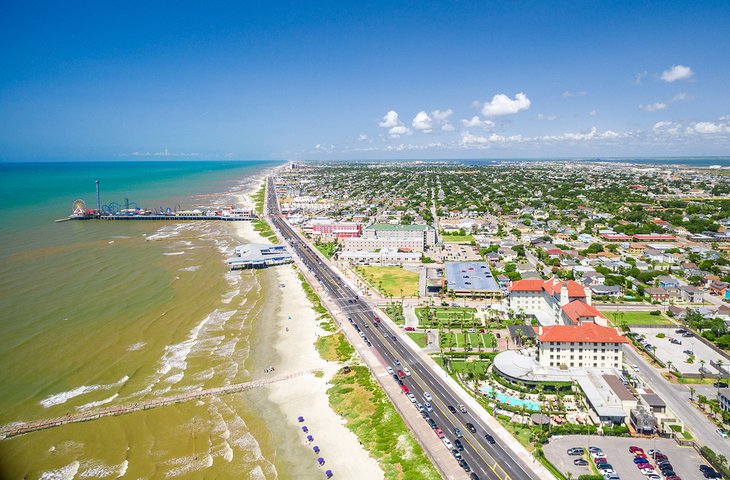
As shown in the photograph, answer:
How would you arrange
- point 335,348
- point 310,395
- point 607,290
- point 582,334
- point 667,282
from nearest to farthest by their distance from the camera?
point 310,395 < point 582,334 < point 335,348 < point 607,290 < point 667,282

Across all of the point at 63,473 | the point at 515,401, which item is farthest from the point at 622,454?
the point at 63,473

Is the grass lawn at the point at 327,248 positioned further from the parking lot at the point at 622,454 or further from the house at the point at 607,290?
the parking lot at the point at 622,454

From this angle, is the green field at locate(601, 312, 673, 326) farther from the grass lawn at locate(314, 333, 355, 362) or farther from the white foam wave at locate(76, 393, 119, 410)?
the white foam wave at locate(76, 393, 119, 410)

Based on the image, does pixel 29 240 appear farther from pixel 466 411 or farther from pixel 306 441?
pixel 466 411

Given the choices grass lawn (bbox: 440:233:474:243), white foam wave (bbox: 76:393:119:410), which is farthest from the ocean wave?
grass lawn (bbox: 440:233:474:243)

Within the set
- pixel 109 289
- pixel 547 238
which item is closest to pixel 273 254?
pixel 109 289

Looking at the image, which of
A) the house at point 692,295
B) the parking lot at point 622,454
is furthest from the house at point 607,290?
the parking lot at point 622,454

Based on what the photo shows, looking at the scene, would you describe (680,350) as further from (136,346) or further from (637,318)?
(136,346)
